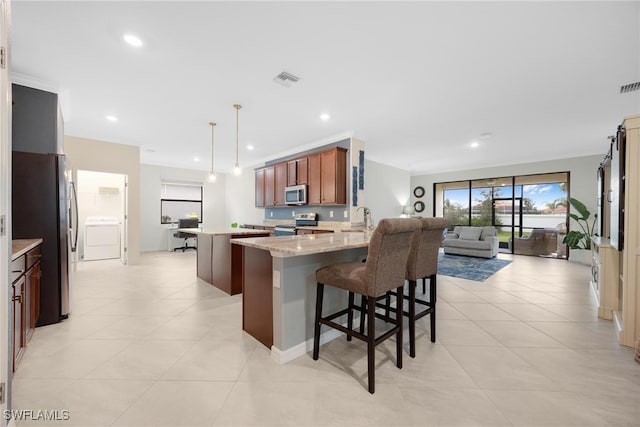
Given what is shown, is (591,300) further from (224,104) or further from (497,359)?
(224,104)

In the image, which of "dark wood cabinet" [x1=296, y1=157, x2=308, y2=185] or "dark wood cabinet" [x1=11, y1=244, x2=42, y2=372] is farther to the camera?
"dark wood cabinet" [x1=296, y1=157, x2=308, y2=185]

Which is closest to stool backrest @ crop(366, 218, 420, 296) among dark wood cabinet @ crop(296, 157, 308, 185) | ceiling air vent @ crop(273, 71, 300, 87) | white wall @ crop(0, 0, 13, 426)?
white wall @ crop(0, 0, 13, 426)

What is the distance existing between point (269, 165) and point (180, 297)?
3.89 meters

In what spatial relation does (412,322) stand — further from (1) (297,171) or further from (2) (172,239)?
(2) (172,239)

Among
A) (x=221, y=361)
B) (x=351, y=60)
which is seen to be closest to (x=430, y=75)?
(x=351, y=60)

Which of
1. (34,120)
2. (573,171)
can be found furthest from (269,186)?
(573,171)

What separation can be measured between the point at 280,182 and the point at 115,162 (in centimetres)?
326

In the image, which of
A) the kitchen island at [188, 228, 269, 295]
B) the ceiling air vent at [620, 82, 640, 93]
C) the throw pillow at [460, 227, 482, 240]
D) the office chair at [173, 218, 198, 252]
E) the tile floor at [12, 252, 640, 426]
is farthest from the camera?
the office chair at [173, 218, 198, 252]

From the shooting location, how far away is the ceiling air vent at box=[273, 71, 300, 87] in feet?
8.94

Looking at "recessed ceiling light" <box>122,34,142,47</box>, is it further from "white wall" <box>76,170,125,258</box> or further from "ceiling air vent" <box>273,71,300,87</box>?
"white wall" <box>76,170,125,258</box>

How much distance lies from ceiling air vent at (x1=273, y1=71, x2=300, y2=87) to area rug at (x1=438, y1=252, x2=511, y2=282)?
410 cm

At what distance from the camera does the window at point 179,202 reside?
299 inches

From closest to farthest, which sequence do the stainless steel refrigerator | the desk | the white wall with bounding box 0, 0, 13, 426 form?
the white wall with bounding box 0, 0, 13, 426, the stainless steel refrigerator, the desk

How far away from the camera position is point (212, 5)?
1831 mm
